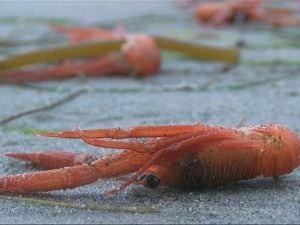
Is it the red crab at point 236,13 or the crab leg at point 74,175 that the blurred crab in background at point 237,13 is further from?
the crab leg at point 74,175

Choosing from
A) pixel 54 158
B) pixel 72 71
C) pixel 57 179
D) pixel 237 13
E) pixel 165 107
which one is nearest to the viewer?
pixel 57 179

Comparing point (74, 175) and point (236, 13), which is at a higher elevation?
point (74, 175)

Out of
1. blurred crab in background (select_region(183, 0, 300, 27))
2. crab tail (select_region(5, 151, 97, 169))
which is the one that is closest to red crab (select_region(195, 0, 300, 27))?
blurred crab in background (select_region(183, 0, 300, 27))

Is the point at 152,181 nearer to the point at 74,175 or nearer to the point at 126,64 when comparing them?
the point at 74,175

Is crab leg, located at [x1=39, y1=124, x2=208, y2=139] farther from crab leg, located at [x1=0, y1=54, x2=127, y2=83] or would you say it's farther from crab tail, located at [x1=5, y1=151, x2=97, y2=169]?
crab leg, located at [x1=0, y1=54, x2=127, y2=83]

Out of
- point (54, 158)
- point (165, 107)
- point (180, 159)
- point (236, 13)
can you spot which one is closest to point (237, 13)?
point (236, 13)

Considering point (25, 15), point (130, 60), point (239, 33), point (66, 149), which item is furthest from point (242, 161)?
point (25, 15)

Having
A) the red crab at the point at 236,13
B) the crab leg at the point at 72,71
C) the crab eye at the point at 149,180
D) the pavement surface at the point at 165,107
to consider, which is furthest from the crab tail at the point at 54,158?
the red crab at the point at 236,13

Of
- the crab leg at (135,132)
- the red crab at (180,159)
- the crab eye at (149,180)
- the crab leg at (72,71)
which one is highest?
the crab leg at (135,132)
